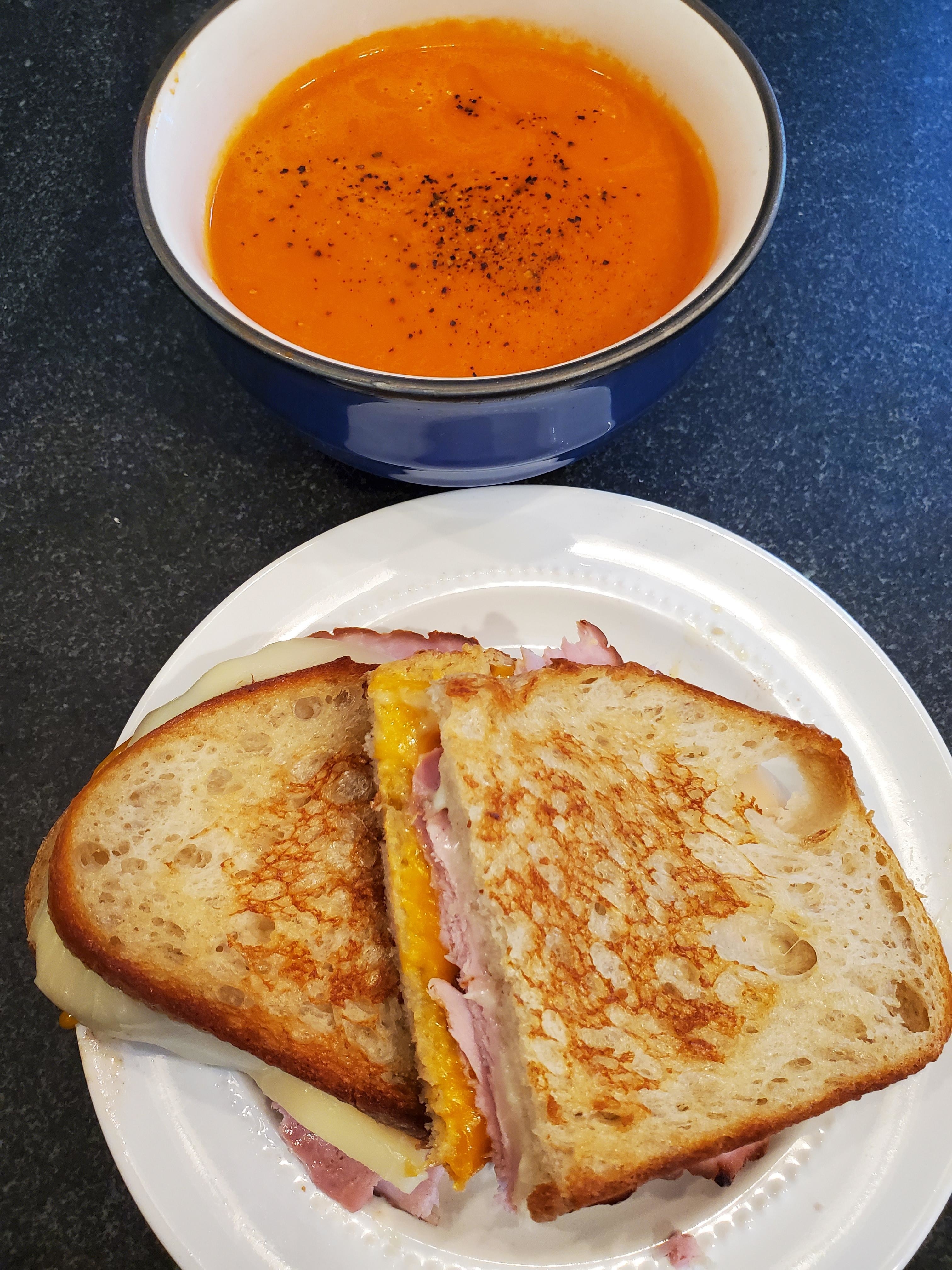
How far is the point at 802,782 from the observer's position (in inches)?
59.1

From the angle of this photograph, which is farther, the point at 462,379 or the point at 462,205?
the point at 462,205

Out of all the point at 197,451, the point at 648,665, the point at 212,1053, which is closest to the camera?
the point at 212,1053

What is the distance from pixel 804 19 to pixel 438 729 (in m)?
1.89

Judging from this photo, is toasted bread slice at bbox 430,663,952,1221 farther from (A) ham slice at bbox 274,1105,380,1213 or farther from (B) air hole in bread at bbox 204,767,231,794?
(B) air hole in bread at bbox 204,767,231,794

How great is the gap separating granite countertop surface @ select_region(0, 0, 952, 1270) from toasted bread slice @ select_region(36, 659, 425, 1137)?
0.26 meters

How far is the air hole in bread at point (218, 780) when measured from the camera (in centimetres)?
142

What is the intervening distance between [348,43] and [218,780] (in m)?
1.15

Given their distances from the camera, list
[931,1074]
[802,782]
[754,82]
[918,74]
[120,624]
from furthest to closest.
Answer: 1. [918,74]
2. [120,624]
3. [802,782]
4. [931,1074]
5. [754,82]

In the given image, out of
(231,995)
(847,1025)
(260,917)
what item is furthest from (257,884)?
(847,1025)

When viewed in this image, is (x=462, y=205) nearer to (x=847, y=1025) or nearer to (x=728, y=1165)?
(x=847, y=1025)

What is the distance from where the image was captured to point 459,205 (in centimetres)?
133

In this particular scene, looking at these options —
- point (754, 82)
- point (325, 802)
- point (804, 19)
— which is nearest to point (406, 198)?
point (754, 82)

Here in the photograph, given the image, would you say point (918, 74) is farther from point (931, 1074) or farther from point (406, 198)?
point (931, 1074)

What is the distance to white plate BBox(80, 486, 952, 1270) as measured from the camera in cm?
131
